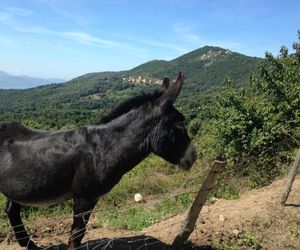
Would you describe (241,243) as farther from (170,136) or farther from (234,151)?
(234,151)

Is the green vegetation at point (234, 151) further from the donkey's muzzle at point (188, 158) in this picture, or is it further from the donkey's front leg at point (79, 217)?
the donkey's front leg at point (79, 217)

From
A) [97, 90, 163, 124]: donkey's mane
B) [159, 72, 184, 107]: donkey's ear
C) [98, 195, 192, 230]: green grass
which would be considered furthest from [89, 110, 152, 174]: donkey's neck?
[98, 195, 192, 230]: green grass

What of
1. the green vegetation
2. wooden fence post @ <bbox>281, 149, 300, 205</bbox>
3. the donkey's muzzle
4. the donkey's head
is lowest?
the green vegetation

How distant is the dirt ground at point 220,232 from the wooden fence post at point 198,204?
1.95ft

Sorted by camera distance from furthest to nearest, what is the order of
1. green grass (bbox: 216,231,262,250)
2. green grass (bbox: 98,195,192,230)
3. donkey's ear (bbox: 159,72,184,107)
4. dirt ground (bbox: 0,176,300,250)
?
green grass (bbox: 98,195,192,230) < dirt ground (bbox: 0,176,300,250) < green grass (bbox: 216,231,262,250) < donkey's ear (bbox: 159,72,184,107)

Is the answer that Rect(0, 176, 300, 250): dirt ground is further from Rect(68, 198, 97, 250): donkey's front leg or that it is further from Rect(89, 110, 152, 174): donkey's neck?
Rect(89, 110, 152, 174): donkey's neck

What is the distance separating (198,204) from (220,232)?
123 cm

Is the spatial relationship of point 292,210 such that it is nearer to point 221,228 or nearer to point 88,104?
point 221,228

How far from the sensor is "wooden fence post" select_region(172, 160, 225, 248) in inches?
192

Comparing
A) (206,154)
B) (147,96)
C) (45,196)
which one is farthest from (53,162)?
(206,154)

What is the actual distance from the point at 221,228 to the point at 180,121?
7.21 ft

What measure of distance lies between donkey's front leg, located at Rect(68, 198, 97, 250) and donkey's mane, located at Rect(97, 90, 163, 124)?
3.10 ft

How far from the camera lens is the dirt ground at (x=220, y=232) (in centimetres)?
590

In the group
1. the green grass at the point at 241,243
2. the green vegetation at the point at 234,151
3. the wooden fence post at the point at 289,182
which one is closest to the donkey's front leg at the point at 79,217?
the green vegetation at the point at 234,151
